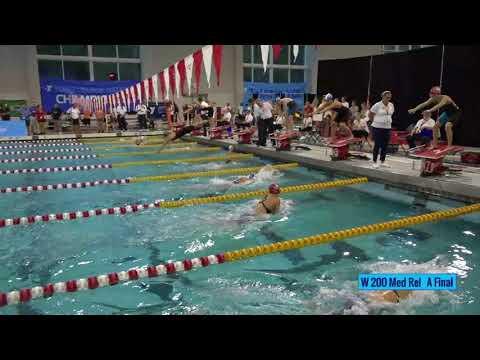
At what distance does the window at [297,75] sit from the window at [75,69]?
39.3 ft

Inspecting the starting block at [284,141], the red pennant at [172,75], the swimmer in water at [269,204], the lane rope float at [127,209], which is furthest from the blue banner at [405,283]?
the red pennant at [172,75]

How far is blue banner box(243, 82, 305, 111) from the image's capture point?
844 inches

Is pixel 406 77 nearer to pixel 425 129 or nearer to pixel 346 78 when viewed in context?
pixel 346 78

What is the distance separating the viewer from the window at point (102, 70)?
66.5 ft

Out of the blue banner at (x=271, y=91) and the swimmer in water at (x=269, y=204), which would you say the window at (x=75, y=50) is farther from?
the swimmer in water at (x=269, y=204)

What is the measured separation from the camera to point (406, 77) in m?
12.3

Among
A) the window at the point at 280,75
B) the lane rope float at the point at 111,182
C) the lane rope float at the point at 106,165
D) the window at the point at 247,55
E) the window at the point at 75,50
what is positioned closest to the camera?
the lane rope float at the point at 111,182

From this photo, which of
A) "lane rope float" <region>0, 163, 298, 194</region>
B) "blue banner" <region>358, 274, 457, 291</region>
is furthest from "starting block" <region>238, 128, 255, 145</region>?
"blue banner" <region>358, 274, 457, 291</region>

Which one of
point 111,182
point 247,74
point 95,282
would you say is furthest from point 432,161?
point 247,74

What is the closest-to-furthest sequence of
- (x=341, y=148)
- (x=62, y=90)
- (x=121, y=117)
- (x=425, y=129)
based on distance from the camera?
(x=425, y=129)
(x=341, y=148)
(x=121, y=117)
(x=62, y=90)

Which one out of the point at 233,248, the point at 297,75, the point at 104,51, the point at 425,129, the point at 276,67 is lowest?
the point at 233,248

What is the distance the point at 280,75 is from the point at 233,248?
21490mm
